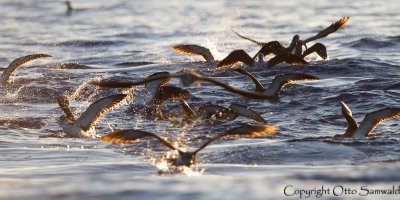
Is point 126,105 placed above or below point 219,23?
below

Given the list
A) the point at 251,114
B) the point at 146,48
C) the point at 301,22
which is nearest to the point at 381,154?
the point at 251,114

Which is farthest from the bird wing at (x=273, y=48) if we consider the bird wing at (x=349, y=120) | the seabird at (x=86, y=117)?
the seabird at (x=86, y=117)

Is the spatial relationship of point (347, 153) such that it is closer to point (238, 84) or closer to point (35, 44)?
point (238, 84)

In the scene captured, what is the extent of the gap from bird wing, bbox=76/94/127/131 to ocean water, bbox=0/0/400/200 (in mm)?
251

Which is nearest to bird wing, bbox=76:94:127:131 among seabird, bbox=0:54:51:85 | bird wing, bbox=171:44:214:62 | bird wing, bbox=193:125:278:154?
bird wing, bbox=193:125:278:154

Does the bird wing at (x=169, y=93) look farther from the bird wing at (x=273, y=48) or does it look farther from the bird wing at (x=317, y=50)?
the bird wing at (x=317, y=50)

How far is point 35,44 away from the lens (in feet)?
75.4

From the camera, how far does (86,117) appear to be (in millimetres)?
10352

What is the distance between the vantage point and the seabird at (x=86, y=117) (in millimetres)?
10109

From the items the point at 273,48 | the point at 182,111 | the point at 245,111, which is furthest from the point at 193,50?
the point at 245,111

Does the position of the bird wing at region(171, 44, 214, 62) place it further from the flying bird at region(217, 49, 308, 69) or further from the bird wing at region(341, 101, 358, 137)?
the bird wing at region(341, 101, 358, 137)

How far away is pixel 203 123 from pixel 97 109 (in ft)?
5.75

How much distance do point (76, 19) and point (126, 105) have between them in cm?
1693

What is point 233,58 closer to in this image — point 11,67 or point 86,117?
point 11,67
